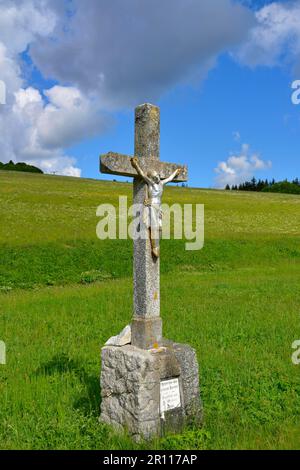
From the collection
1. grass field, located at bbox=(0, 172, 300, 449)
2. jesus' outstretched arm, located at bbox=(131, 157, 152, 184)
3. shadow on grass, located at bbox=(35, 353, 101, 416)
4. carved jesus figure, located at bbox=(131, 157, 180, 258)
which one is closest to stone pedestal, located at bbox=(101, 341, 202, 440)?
grass field, located at bbox=(0, 172, 300, 449)

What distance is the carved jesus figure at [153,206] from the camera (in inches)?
261

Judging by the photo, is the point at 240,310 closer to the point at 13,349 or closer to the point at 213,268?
the point at 13,349

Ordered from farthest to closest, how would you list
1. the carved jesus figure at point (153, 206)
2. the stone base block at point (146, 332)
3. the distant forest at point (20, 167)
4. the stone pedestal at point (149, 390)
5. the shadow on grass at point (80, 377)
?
the distant forest at point (20, 167) < the shadow on grass at point (80, 377) < the carved jesus figure at point (153, 206) < the stone base block at point (146, 332) < the stone pedestal at point (149, 390)

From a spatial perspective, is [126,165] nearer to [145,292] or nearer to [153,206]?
[153,206]

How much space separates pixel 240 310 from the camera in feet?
46.5

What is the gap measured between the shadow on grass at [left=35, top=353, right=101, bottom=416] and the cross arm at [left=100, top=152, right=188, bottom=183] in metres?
3.48

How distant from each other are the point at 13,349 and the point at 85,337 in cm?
173

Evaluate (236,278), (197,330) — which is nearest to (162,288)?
(236,278)

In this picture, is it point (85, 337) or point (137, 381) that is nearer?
point (137, 381)

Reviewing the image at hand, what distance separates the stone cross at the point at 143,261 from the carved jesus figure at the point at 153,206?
6cm

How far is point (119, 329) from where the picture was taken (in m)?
11.7

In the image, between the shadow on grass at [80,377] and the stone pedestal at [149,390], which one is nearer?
the stone pedestal at [149,390]

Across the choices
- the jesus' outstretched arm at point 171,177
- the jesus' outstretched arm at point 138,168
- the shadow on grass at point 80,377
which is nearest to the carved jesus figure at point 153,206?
the jesus' outstretched arm at point 138,168

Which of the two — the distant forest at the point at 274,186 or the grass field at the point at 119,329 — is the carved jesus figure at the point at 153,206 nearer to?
the grass field at the point at 119,329
